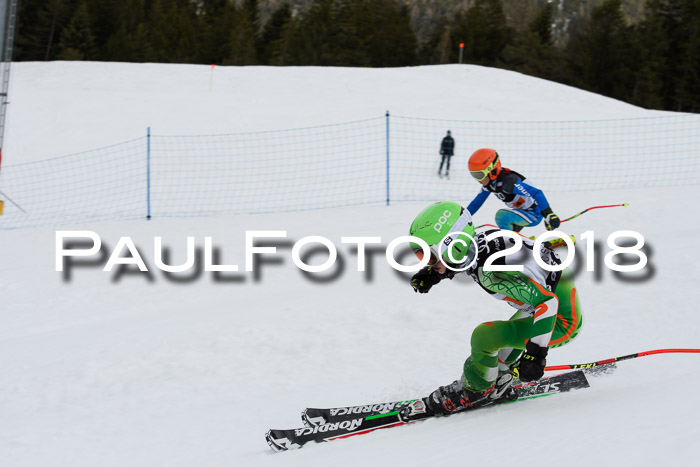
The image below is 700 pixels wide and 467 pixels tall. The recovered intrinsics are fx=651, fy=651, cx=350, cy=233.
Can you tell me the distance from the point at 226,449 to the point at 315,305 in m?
2.40

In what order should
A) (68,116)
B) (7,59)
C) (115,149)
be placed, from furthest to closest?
(68,116) → (115,149) → (7,59)

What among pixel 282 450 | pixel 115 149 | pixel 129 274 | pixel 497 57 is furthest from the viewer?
pixel 497 57

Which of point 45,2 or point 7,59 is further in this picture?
point 45,2

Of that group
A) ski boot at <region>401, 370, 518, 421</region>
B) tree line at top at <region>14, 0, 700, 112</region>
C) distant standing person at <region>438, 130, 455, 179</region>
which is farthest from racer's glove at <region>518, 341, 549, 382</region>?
tree line at top at <region>14, 0, 700, 112</region>

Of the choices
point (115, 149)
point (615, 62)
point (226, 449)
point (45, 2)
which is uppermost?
point (45, 2)

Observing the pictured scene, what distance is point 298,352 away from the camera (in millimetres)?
5871

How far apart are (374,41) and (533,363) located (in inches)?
2176

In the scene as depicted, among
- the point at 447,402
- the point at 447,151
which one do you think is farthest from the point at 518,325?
the point at 447,151

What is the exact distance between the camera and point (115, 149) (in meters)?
16.1

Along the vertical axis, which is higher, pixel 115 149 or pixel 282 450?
pixel 115 149

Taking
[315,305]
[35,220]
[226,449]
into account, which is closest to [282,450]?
[226,449]

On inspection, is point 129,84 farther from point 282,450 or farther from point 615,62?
point 615,62

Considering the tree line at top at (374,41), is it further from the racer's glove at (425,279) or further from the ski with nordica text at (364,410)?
the racer's glove at (425,279)

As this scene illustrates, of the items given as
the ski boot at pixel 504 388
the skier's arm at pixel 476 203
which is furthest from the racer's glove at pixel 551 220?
the ski boot at pixel 504 388
